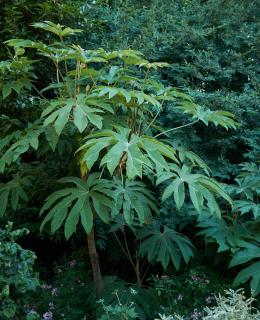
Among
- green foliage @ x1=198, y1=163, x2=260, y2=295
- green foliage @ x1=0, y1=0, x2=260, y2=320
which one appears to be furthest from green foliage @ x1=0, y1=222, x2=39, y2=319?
green foliage @ x1=198, y1=163, x2=260, y2=295

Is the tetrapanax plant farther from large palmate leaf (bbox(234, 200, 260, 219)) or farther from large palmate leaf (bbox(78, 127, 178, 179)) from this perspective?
large palmate leaf (bbox(234, 200, 260, 219))

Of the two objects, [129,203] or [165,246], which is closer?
[129,203]

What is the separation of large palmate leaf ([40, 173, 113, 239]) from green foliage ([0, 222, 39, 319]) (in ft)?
0.69

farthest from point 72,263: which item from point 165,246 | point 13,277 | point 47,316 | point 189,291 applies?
point 13,277

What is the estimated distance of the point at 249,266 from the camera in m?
2.32

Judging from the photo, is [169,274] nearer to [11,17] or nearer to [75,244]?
[75,244]


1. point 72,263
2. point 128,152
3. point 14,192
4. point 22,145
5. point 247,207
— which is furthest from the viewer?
point 72,263

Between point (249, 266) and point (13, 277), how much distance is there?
113cm

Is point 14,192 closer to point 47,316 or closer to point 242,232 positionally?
point 47,316

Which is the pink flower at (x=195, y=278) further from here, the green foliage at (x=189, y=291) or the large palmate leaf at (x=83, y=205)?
the large palmate leaf at (x=83, y=205)

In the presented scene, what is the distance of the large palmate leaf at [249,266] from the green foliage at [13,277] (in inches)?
37.8

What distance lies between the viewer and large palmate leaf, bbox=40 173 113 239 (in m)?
2.15

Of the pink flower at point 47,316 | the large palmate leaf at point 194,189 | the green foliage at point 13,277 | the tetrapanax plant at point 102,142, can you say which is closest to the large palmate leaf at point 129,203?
the tetrapanax plant at point 102,142

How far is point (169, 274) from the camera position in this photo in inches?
106
